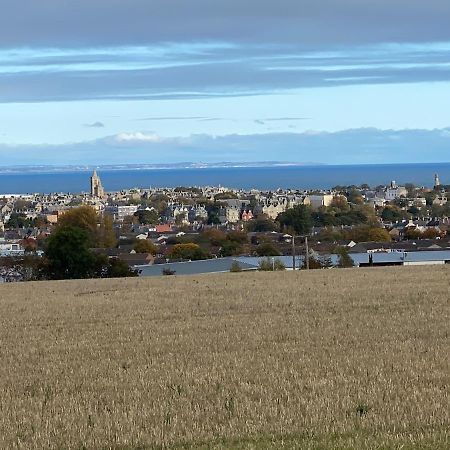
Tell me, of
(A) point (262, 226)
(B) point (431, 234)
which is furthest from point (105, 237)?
(A) point (262, 226)

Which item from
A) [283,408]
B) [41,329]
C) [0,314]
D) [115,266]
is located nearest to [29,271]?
[115,266]

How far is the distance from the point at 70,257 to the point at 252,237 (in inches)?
1924

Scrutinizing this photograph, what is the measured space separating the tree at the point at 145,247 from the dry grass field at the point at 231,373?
6630cm

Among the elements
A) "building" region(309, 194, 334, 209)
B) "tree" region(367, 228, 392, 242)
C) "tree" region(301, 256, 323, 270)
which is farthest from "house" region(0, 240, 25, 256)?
"building" region(309, 194, 334, 209)

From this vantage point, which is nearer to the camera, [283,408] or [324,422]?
[324,422]

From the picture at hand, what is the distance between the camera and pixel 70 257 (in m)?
61.0

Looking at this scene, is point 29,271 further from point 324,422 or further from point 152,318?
point 324,422

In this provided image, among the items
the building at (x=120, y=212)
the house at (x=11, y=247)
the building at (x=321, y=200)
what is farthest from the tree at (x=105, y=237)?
the building at (x=321, y=200)

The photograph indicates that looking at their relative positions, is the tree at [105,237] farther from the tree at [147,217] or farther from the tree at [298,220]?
the tree at [147,217]

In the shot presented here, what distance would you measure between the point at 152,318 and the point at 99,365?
7459mm

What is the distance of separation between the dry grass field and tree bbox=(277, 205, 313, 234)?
97931 millimetres

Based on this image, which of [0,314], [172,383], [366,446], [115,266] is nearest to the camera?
[366,446]

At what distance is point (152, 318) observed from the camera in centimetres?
2347

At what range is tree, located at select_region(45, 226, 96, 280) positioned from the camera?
60.8 meters
